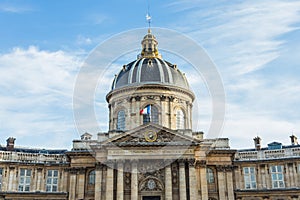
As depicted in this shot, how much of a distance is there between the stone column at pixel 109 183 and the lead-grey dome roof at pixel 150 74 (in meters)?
14.6

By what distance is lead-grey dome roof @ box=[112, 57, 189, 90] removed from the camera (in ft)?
165

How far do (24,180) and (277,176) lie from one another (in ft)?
103

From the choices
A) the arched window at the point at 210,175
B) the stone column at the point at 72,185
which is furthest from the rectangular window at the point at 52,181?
the arched window at the point at 210,175

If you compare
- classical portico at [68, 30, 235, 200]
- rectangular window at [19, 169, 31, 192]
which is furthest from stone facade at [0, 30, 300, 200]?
classical portico at [68, 30, 235, 200]

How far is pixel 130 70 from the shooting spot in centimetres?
5228

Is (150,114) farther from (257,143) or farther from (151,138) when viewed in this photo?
(257,143)

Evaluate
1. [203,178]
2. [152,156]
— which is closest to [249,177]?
[203,178]

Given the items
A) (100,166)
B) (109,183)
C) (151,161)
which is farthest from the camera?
(100,166)

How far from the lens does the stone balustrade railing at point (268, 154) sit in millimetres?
44312

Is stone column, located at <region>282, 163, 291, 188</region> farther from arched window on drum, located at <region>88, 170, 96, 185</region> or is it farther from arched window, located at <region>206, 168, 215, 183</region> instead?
arched window on drum, located at <region>88, 170, 96, 185</region>

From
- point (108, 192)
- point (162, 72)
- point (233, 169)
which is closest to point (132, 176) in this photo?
point (108, 192)

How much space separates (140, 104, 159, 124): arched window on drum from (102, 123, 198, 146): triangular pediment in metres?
8.15

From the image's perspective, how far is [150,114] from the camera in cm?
4884

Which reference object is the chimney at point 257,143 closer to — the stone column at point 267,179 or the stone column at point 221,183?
the stone column at point 267,179
